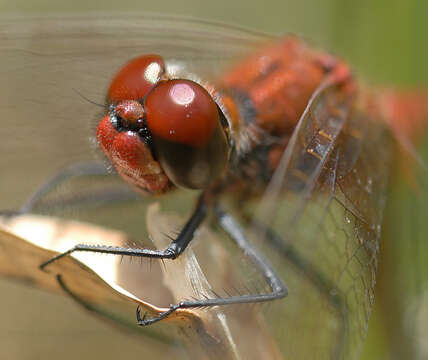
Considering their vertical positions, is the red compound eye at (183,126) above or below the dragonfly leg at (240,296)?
above

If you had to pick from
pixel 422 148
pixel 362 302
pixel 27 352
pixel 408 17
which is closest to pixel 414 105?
pixel 422 148

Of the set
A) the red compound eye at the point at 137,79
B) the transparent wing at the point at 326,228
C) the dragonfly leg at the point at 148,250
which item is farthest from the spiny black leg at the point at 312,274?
the red compound eye at the point at 137,79

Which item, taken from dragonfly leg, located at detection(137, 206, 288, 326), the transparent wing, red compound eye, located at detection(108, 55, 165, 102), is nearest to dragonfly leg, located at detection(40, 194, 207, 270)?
dragonfly leg, located at detection(137, 206, 288, 326)

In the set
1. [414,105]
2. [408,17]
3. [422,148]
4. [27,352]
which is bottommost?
[27,352]

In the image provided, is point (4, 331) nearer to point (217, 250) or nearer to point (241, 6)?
point (217, 250)

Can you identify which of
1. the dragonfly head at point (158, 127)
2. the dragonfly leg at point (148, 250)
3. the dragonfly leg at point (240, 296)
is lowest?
the dragonfly leg at point (240, 296)

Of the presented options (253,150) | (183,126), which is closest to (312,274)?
(253,150)

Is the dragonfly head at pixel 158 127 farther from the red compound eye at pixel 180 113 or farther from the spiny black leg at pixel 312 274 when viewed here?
the spiny black leg at pixel 312 274

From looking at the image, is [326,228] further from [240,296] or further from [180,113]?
[180,113]
